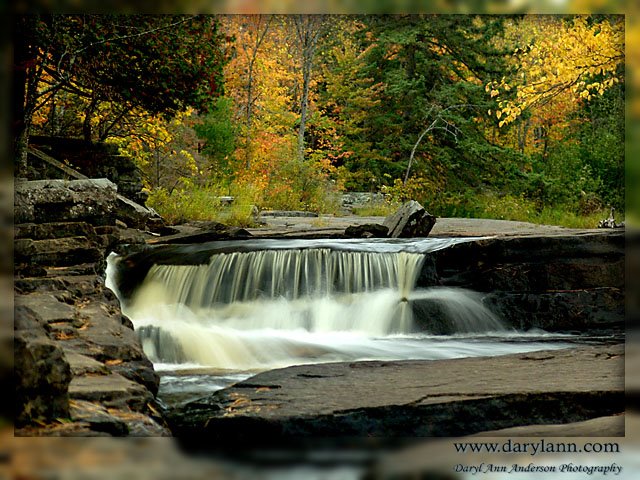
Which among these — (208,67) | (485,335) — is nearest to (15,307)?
(485,335)

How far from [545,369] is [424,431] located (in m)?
1.24

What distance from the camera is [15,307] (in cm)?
230

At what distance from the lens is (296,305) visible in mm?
6734

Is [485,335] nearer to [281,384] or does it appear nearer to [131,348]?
[281,384]

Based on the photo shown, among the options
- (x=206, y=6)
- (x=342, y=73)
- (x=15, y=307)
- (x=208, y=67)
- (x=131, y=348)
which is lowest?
(x=131, y=348)

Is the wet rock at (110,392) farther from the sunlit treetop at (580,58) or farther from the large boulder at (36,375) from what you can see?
the sunlit treetop at (580,58)

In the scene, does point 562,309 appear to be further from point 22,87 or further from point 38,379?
point 38,379

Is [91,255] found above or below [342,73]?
below

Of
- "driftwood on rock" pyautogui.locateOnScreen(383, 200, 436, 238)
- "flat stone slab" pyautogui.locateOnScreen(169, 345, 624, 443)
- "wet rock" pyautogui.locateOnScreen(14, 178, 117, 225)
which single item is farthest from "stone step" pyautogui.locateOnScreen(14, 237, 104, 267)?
"driftwood on rock" pyautogui.locateOnScreen(383, 200, 436, 238)

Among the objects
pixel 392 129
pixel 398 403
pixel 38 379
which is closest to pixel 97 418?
pixel 38 379

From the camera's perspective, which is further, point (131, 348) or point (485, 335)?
point (485, 335)

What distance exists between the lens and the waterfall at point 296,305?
5.57 meters

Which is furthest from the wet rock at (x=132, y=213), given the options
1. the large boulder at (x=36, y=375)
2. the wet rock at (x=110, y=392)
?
the large boulder at (x=36, y=375)

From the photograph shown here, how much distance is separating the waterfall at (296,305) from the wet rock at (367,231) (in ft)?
6.83
